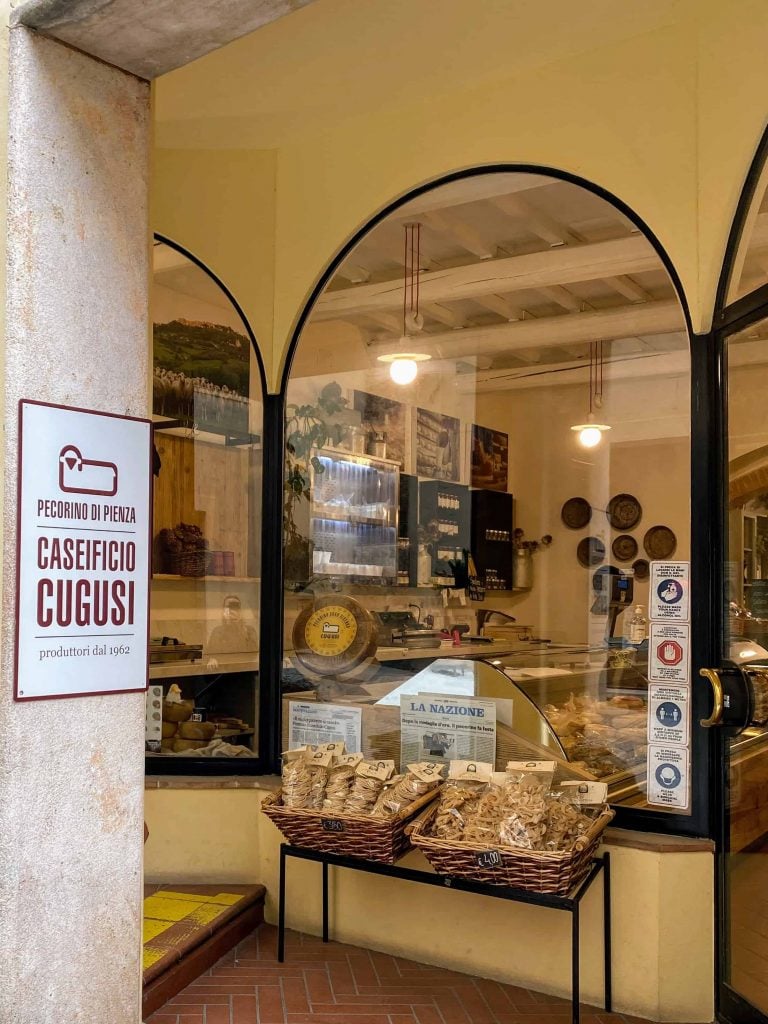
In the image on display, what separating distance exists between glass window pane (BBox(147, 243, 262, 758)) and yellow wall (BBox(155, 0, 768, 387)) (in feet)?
0.84

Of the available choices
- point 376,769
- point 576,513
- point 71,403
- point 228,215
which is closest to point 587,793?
point 376,769

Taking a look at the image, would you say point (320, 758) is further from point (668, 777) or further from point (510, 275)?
point (510, 275)

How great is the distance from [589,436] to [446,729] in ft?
5.26

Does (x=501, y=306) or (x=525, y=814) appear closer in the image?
(x=525, y=814)

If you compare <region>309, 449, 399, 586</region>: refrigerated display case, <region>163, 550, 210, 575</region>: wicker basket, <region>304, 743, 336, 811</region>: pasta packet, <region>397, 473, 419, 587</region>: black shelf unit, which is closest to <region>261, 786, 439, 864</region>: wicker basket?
<region>304, 743, 336, 811</region>: pasta packet

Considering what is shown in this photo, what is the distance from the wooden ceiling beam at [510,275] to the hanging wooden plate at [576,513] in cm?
106

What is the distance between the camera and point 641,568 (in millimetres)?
4402

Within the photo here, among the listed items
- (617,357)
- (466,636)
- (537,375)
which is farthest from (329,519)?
(617,357)

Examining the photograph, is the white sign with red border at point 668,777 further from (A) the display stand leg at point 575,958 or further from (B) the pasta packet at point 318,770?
(B) the pasta packet at point 318,770

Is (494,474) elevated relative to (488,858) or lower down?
elevated

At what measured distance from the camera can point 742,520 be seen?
149 inches

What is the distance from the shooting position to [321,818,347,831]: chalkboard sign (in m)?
4.13

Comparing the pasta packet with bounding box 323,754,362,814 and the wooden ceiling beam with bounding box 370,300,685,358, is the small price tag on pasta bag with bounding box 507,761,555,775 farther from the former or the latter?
the wooden ceiling beam with bounding box 370,300,685,358

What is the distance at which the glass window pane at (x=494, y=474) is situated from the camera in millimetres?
4453
